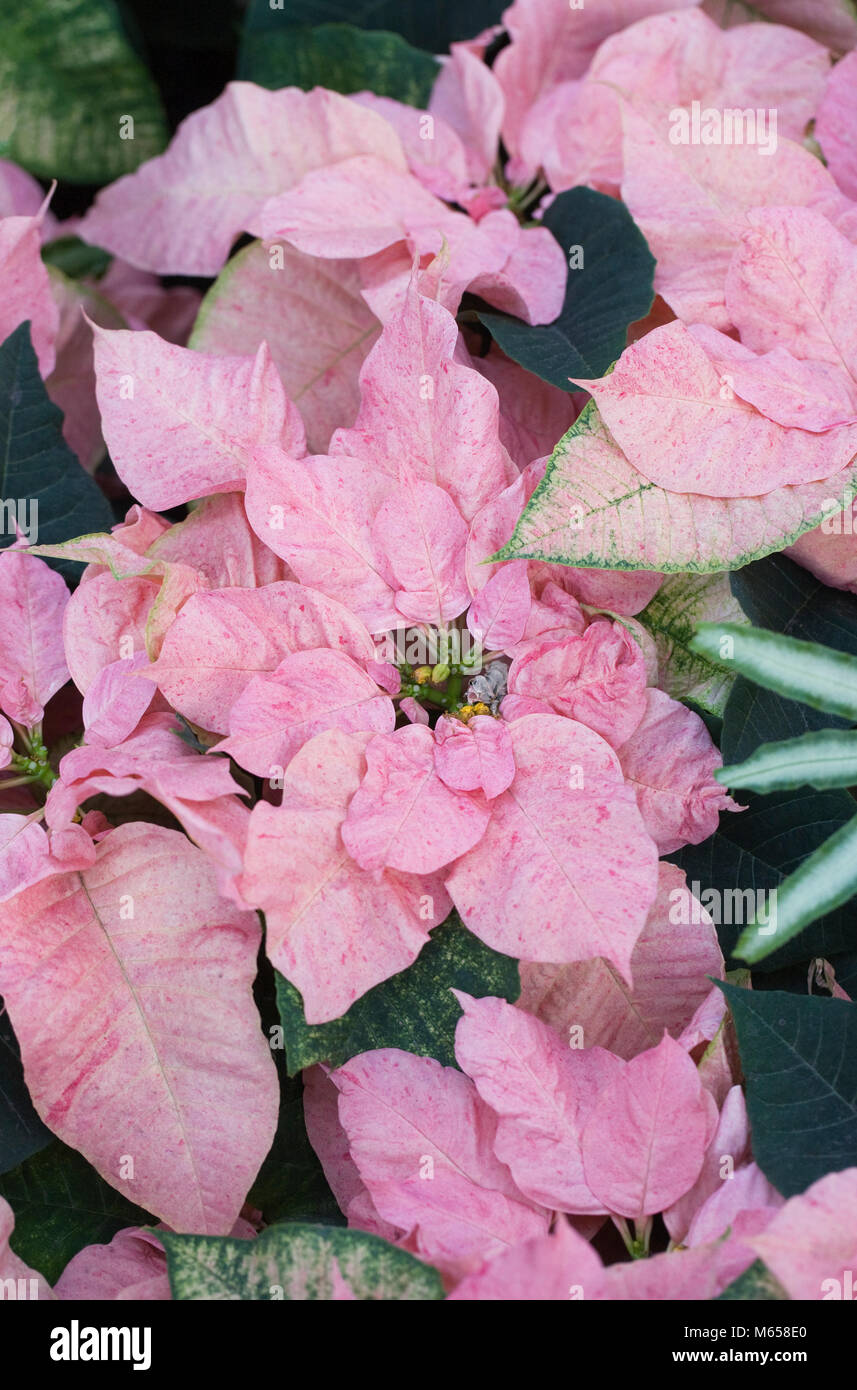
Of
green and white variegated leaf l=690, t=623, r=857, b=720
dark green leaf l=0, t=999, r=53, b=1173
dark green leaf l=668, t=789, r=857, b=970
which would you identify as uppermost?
green and white variegated leaf l=690, t=623, r=857, b=720

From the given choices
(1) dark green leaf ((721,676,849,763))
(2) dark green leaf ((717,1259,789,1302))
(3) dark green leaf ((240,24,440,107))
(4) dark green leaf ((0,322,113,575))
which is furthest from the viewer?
(3) dark green leaf ((240,24,440,107))

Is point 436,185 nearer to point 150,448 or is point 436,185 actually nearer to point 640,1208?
point 150,448

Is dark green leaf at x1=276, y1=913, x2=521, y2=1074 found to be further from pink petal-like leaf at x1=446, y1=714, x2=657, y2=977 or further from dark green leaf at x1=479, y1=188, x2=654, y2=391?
dark green leaf at x1=479, y1=188, x2=654, y2=391

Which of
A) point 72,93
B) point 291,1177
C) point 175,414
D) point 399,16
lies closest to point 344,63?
point 399,16

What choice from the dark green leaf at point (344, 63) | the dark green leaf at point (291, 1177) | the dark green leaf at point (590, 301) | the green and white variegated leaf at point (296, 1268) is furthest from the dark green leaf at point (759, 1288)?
the dark green leaf at point (344, 63)

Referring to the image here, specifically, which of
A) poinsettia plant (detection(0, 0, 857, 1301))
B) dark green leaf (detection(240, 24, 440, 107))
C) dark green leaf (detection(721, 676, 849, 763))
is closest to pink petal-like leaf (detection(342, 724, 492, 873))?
poinsettia plant (detection(0, 0, 857, 1301))
